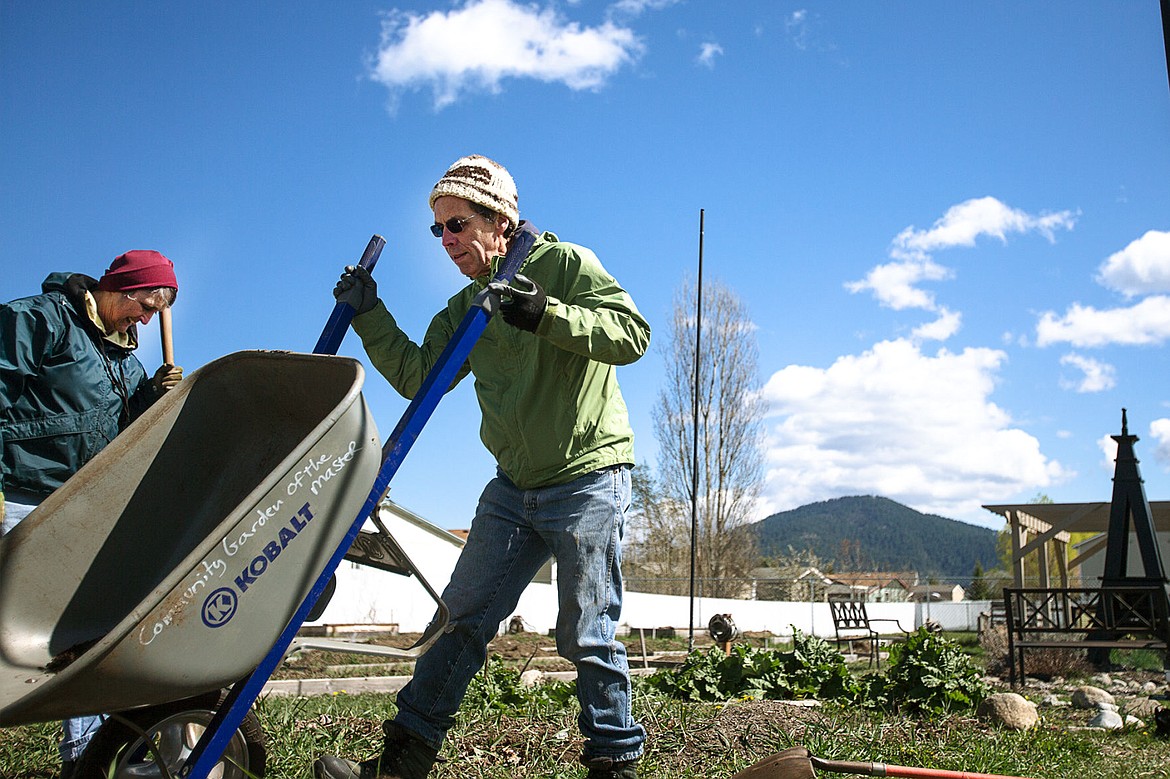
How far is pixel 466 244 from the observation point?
293 centimetres

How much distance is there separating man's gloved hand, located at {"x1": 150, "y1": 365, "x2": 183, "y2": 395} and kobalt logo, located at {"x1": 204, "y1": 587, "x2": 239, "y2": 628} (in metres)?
1.74

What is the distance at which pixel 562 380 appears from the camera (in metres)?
2.85

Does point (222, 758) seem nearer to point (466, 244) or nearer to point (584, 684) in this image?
point (584, 684)

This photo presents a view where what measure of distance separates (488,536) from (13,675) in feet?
3.98

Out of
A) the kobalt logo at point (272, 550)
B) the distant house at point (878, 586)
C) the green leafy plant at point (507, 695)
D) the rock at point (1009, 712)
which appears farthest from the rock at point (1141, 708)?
the distant house at point (878, 586)

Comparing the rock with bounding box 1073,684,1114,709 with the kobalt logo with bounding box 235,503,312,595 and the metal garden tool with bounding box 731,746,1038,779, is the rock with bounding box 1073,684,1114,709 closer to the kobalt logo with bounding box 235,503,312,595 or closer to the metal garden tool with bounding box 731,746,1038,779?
the metal garden tool with bounding box 731,746,1038,779

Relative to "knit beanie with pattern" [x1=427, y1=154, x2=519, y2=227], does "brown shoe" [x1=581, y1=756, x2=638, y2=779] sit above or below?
below

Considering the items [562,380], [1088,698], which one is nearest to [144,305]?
[562,380]

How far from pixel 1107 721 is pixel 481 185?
5311mm

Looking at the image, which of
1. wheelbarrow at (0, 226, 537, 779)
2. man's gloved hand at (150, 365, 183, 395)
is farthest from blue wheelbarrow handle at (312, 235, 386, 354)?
man's gloved hand at (150, 365, 183, 395)

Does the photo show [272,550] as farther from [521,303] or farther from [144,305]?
[144,305]

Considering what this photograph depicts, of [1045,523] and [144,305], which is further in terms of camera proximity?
[1045,523]

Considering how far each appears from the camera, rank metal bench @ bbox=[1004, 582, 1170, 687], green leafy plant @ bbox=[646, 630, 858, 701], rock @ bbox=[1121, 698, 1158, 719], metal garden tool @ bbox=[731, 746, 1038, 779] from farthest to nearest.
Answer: metal bench @ bbox=[1004, 582, 1170, 687] < rock @ bbox=[1121, 698, 1158, 719] < green leafy plant @ bbox=[646, 630, 858, 701] < metal garden tool @ bbox=[731, 746, 1038, 779]

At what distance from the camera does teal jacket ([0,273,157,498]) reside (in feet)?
9.82
